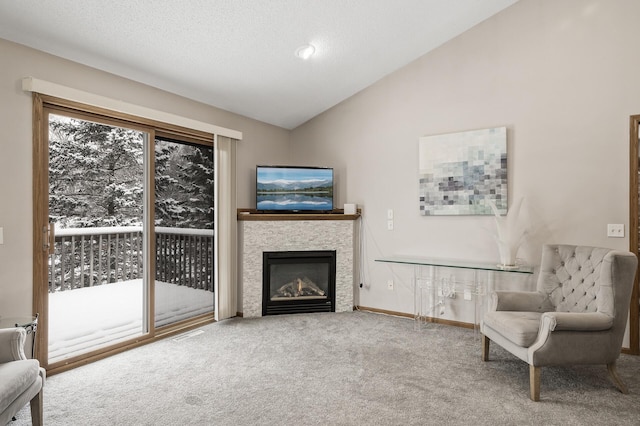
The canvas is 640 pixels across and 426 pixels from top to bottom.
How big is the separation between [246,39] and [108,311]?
2927 millimetres

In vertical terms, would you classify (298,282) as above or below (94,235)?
below

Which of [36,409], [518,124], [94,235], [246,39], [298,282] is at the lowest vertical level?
[36,409]

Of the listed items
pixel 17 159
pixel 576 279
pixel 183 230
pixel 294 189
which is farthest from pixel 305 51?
pixel 576 279

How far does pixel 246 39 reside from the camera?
3125 mm

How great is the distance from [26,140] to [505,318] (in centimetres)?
358

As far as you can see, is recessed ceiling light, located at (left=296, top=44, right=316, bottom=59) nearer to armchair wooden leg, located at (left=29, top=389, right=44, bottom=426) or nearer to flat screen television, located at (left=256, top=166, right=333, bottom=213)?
flat screen television, located at (left=256, top=166, right=333, bottom=213)

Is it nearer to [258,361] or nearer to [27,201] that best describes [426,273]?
[258,361]

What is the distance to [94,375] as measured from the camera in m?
2.74

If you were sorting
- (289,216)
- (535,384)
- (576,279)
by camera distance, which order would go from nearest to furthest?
(535,384) < (576,279) < (289,216)

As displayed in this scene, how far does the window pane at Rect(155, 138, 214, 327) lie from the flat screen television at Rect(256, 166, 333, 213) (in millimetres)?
592

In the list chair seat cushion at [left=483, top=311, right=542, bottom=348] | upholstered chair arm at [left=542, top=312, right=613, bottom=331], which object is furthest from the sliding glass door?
upholstered chair arm at [left=542, top=312, right=613, bottom=331]

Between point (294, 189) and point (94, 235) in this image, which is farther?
point (294, 189)

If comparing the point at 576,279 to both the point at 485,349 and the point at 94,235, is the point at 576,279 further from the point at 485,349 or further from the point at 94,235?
the point at 94,235

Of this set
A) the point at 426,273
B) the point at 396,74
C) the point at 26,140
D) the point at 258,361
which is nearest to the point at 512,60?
the point at 396,74
